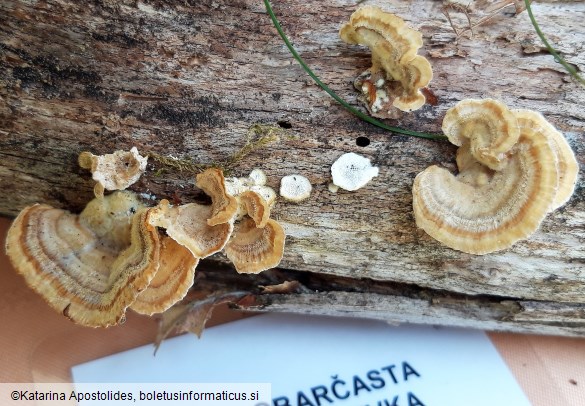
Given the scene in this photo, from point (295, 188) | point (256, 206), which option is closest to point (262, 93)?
point (295, 188)

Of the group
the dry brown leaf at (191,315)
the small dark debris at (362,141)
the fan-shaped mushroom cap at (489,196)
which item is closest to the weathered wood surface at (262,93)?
the small dark debris at (362,141)

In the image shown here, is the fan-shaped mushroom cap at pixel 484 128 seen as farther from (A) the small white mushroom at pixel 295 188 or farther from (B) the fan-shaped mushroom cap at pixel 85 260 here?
(B) the fan-shaped mushroom cap at pixel 85 260

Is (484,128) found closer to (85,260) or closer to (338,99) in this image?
(338,99)

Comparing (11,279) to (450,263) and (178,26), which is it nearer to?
(178,26)

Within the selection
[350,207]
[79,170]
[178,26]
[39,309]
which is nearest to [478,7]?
[350,207]

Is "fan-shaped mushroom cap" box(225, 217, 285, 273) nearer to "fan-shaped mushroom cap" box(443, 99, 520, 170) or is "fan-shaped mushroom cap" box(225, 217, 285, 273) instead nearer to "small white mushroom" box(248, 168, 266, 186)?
"small white mushroom" box(248, 168, 266, 186)

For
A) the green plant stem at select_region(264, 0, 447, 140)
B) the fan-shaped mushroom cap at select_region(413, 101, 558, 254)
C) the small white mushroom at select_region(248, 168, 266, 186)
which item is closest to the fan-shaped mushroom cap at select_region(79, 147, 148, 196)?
the small white mushroom at select_region(248, 168, 266, 186)
